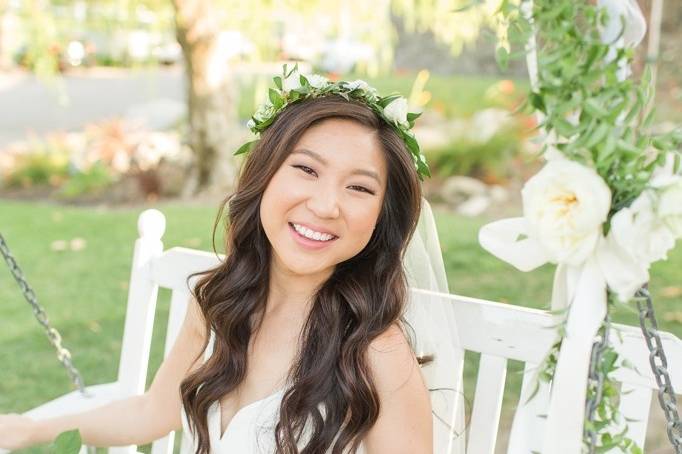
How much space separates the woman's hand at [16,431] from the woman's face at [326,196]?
757mm

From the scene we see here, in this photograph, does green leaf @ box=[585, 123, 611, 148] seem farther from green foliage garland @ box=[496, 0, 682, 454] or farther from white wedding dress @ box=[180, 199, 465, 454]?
white wedding dress @ box=[180, 199, 465, 454]

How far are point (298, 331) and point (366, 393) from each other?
26 cm

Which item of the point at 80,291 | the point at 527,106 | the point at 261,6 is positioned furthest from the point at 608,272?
the point at 261,6

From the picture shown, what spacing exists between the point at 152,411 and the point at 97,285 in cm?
367

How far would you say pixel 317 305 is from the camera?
201cm

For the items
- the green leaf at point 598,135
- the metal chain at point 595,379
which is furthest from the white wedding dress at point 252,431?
the green leaf at point 598,135

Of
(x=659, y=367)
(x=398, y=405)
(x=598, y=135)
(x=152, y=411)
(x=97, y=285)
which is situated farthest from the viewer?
(x=97, y=285)

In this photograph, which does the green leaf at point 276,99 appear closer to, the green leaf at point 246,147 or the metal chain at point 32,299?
the green leaf at point 246,147

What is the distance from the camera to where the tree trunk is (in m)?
7.21

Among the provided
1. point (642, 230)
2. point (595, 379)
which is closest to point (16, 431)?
point (595, 379)

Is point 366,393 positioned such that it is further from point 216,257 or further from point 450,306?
point 216,257

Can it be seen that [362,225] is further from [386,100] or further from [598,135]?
[598,135]

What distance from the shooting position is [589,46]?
109 cm

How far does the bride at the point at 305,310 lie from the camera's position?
1846 mm
